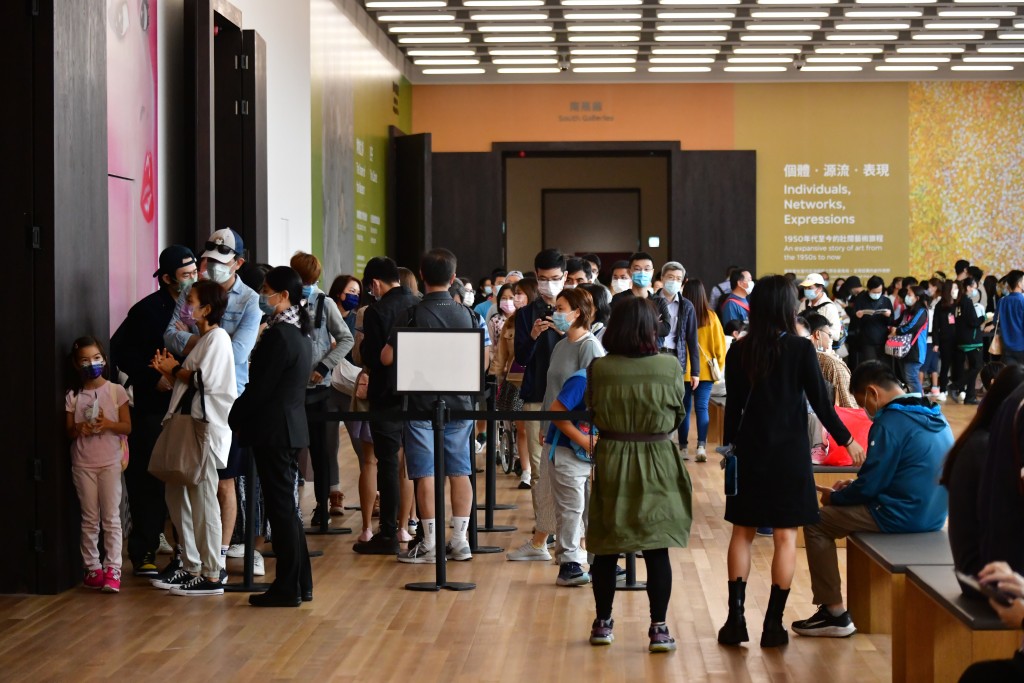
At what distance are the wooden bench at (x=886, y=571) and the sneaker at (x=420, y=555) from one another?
218 centimetres

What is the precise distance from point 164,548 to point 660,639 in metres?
3.21

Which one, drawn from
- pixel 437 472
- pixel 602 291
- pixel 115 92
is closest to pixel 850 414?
pixel 602 291

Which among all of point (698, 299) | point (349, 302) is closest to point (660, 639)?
point (349, 302)

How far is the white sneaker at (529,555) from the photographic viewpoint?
6684 mm

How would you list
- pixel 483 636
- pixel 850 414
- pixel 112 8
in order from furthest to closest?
pixel 112 8 < pixel 850 414 < pixel 483 636

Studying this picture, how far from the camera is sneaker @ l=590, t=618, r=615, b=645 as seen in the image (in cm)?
503

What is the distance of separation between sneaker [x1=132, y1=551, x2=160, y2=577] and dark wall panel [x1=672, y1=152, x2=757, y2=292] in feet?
47.2

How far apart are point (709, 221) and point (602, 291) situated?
1322 centimetres

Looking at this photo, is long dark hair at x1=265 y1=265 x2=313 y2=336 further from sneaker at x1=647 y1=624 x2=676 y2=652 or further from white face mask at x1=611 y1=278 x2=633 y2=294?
white face mask at x1=611 y1=278 x2=633 y2=294

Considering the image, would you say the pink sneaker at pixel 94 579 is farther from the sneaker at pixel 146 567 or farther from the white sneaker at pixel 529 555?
the white sneaker at pixel 529 555

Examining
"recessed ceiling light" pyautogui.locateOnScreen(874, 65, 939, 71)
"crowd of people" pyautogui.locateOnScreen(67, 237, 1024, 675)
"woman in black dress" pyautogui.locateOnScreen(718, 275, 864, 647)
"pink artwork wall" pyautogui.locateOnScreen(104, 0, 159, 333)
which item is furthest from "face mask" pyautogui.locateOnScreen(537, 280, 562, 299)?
"recessed ceiling light" pyautogui.locateOnScreen(874, 65, 939, 71)

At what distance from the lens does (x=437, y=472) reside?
19.6 feet

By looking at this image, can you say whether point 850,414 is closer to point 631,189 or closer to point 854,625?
point 854,625

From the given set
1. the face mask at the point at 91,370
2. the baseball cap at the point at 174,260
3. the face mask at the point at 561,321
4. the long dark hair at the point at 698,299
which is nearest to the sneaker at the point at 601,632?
the face mask at the point at 561,321
